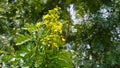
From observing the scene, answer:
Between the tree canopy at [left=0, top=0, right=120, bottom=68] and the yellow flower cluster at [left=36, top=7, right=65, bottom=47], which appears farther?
the tree canopy at [left=0, top=0, right=120, bottom=68]

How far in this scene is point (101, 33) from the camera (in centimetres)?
589

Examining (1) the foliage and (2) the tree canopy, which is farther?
(2) the tree canopy

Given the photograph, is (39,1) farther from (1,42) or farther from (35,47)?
(35,47)

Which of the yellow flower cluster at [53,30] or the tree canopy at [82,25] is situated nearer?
the yellow flower cluster at [53,30]

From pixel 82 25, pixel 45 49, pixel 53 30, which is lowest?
pixel 45 49

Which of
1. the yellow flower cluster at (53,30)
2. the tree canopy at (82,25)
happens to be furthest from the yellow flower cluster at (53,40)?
the tree canopy at (82,25)

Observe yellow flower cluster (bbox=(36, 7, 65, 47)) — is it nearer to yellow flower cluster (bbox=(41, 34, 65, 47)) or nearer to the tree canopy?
yellow flower cluster (bbox=(41, 34, 65, 47))

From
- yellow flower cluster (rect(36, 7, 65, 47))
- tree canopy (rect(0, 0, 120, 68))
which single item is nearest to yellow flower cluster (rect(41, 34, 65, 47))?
yellow flower cluster (rect(36, 7, 65, 47))

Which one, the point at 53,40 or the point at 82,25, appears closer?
the point at 53,40

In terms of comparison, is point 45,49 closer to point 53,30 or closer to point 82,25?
point 53,30

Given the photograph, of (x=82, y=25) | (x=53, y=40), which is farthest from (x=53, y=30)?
(x=82, y=25)

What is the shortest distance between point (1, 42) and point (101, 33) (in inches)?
85.8

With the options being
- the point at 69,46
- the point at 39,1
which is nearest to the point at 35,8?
the point at 39,1

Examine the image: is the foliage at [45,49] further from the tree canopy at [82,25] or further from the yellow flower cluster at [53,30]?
the tree canopy at [82,25]
